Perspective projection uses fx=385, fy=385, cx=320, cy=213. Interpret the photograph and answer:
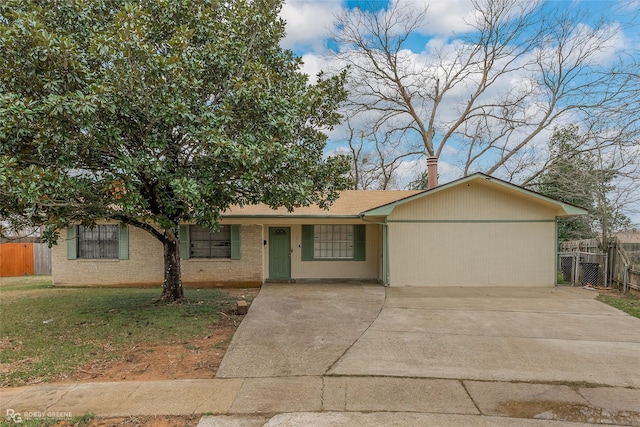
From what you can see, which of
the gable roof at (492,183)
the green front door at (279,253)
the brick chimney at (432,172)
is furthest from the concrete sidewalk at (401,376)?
the brick chimney at (432,172)

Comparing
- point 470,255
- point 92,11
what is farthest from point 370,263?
point 92,11

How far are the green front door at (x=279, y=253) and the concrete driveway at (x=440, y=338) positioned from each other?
2.66 m

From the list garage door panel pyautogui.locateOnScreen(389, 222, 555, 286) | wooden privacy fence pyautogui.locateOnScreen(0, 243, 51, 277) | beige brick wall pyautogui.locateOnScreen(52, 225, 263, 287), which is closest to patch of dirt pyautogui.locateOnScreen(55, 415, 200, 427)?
beige brick wall pyautogui.locateOnScreen(52, 225, 263, 287)

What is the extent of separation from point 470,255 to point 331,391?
8560 mm

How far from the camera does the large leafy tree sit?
562 cm

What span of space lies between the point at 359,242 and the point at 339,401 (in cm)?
886

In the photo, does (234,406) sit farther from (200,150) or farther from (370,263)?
(370,263)

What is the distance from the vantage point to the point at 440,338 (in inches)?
260

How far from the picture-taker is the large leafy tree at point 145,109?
5621mm

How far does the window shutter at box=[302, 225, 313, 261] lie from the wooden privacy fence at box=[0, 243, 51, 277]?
13.1m

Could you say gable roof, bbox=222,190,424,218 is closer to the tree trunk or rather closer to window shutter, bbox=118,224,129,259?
the tree trunk

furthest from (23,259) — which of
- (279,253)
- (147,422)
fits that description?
(147,422)

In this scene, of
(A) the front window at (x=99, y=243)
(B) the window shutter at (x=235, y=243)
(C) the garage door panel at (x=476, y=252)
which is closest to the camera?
(C) the garage door panel at (x=476, y=252)

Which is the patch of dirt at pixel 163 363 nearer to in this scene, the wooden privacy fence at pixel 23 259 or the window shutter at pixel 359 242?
the window shutter at pixel 359 242
